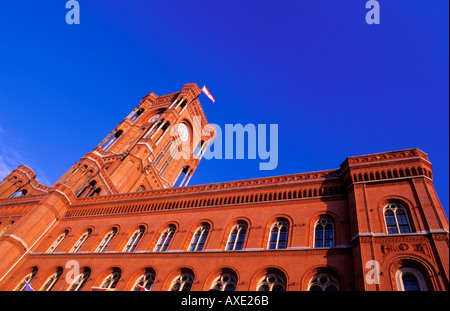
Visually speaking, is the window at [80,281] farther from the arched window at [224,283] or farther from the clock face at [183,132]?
the clock face at [183,132]

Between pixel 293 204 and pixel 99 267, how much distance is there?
1289 centimetres

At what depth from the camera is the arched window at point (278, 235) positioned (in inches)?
631

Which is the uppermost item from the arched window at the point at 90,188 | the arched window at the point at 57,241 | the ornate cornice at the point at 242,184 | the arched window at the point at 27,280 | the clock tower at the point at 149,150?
the clock tower at the point at 149,150

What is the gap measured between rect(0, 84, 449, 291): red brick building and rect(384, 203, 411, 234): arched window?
53mm

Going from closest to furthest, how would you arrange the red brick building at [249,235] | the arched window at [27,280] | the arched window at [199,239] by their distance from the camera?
the red brick building at [249,235] → the arched window at [199,239] → the arched window at [27,280]

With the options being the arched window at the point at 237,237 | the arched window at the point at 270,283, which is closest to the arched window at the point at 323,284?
the arched window at the point at 270,283

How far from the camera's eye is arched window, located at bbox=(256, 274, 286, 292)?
1397 centimetres

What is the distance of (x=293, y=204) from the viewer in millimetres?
17547

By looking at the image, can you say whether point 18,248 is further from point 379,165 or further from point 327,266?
point 379,165

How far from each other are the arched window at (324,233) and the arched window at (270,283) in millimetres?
2724

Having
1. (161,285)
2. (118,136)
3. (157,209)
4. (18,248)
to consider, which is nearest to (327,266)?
(161,285)

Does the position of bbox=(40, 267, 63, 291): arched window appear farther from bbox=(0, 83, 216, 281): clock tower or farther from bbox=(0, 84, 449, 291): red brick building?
bbox=(0, 83, 216, 281): clock tower

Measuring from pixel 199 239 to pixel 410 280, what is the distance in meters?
11.1

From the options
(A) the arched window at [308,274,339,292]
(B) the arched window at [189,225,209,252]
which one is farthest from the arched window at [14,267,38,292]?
(A) the arched window at [308,274,339,292]
